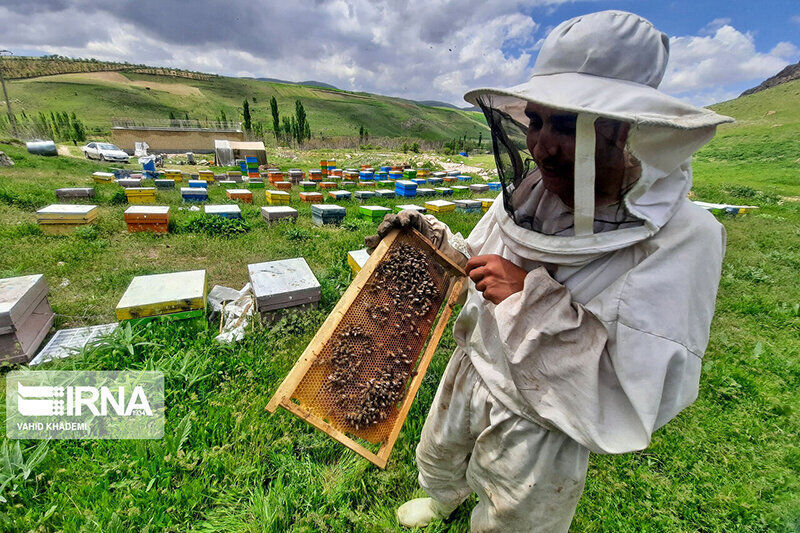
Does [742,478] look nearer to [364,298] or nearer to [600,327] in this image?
[600,327]

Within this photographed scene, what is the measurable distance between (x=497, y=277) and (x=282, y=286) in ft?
11.1

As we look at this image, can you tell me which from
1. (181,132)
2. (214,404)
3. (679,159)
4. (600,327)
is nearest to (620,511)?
(600,327)

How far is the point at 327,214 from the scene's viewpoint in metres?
8.86

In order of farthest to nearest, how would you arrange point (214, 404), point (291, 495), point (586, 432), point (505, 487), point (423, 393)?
point (423, 393) → point (214, 404) → point (291, 495) → point (505, 487) → point (586, 432)

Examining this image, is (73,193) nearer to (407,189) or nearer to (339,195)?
(339,195)

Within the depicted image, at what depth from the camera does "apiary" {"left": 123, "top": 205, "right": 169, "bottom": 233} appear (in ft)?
24.1

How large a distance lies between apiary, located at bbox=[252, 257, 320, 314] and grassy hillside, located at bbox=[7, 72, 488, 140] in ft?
204

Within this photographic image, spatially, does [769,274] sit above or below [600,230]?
below

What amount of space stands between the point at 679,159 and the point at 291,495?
297 centimetres

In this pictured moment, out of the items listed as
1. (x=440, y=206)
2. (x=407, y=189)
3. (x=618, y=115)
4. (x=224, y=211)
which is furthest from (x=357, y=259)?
(x=407, y=189)

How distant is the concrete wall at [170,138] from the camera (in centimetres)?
3092

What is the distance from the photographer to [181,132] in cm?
3216

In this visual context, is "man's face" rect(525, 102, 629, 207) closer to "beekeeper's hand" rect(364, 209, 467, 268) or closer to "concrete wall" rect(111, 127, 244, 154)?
"beekeeper's hand" rect(364, 209, 467, 268)

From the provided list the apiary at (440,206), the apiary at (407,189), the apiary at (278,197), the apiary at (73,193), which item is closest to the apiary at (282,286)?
the apiary at (440,206)
